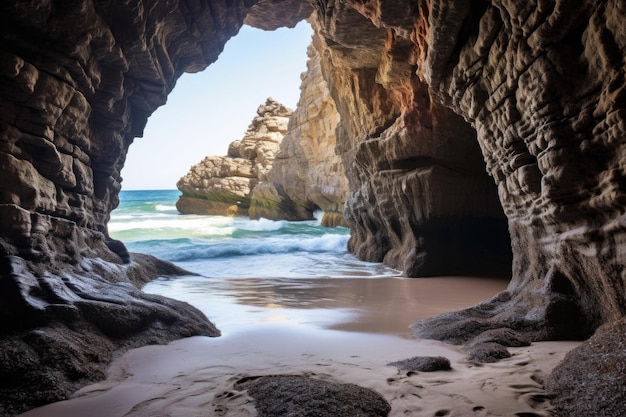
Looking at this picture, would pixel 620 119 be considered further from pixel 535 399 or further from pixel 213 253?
pixel 213 253

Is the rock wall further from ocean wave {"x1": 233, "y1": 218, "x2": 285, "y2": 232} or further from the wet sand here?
ocean wave {"x1": 233, "y1": 218, "x2": 285, "y2": 232}

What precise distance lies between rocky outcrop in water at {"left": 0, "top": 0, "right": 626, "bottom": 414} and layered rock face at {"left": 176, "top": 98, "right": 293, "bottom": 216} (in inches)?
1121

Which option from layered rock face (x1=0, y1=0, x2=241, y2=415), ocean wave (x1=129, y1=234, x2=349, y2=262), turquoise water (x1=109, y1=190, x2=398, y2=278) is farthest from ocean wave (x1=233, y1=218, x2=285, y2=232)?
layered rock face (x1=0, y1=0, x2=241, y2=415)

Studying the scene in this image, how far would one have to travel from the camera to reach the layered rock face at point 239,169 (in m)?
38.4

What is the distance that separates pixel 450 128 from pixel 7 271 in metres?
9.29

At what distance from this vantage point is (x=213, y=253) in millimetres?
17625

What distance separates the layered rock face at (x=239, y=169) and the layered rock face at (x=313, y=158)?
498 cm

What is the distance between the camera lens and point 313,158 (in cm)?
2984

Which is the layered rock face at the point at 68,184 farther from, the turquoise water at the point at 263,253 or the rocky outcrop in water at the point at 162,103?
the turquoise water at the point at 263,253

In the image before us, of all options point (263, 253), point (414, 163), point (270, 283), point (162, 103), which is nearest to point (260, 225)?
point (263, 253)

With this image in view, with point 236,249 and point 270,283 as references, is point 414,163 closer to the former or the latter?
point 270,283

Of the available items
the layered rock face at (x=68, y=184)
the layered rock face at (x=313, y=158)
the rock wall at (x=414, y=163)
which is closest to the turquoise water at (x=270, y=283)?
the layered rock face at (x=68, y=184)

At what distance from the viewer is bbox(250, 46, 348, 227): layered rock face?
92.9 feet

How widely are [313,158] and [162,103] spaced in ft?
68.8
